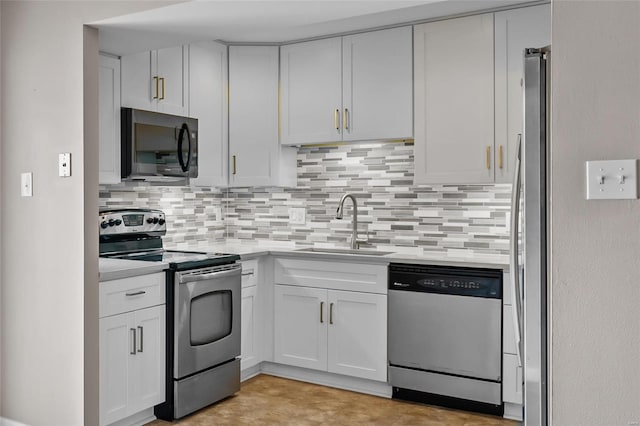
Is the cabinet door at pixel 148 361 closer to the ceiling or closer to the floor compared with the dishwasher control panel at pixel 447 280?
closer to the floor

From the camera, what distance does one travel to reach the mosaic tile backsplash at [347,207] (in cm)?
382

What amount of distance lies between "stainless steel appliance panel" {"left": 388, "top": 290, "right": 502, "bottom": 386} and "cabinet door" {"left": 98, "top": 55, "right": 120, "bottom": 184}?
1.80 m

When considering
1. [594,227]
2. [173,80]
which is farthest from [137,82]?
[594,227]

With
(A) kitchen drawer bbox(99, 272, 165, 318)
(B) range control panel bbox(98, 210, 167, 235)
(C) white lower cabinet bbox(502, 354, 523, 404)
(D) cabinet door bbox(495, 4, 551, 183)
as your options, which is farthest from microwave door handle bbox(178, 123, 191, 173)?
(C) white lower cabinet bbox(502, 354, 523, 404)

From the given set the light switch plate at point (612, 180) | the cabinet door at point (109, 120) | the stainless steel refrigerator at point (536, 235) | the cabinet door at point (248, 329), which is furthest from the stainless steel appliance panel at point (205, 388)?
the light switch plate at point (612, 180)

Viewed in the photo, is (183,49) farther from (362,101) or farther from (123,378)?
(123,378)

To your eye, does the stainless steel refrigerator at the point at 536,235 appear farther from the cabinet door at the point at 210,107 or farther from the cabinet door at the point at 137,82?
the cabinet door at the point at 210,107

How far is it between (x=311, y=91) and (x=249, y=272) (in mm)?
1327

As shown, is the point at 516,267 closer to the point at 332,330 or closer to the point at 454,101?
the point at 454,101

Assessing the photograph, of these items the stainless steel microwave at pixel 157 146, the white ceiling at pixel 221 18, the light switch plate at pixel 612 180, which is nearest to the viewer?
the light switch plate at pixel 612 180

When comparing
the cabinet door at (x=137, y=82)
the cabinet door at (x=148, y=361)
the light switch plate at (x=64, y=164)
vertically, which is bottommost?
the cabinet door at (x=148, y=361)

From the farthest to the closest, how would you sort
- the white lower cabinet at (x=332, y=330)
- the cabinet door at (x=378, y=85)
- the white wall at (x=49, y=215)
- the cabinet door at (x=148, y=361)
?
1. the cabinet door at (x=378, y=85)
2. the white lower cabinet at (x=332, y=330)
3. the cabinet door at (x=148, y=361)
4. the white wall at (x=49, y=215)

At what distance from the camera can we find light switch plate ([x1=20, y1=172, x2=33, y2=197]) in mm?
2895

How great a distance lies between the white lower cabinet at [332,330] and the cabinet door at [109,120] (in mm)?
1329
